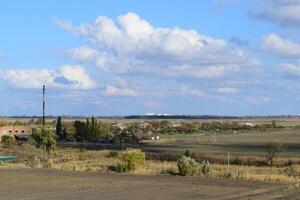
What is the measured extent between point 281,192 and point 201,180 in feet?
21.7

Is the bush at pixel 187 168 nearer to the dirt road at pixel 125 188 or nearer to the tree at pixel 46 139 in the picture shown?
the dirt road at pixel 125 188

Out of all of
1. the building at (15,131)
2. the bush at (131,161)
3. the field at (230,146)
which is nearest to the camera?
the bush at (131,161)

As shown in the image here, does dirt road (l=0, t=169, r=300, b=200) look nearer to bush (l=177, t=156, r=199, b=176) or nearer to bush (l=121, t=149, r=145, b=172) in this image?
bush (l=177, t=156, r=199, b=176)

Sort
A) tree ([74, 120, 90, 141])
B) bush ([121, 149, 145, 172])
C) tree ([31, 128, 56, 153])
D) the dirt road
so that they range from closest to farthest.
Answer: the dirt road
bush ([121, 149, 145, 172])
tree ([31, 128, 56, 153])
tree ([74, 120, 90, 141])

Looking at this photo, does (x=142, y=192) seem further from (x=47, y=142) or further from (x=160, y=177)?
(x=47, y=142)

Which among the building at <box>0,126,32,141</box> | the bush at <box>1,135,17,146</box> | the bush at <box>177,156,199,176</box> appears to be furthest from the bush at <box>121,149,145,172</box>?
the building at <box>0,126,32,141</box>

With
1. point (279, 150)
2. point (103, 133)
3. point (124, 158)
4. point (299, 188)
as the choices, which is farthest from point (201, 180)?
point (103, 133)

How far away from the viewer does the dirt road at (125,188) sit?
2435 centimetres

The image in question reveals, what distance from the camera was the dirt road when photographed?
79.9 ft

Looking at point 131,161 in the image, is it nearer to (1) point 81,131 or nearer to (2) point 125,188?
(2) point 125,188

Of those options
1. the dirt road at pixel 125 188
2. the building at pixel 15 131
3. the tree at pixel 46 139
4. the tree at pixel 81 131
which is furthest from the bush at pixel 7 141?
the dirt road at pixel 125 188

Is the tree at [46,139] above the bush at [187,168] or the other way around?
above

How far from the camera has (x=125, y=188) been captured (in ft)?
91.0

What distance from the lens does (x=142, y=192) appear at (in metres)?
25.8
